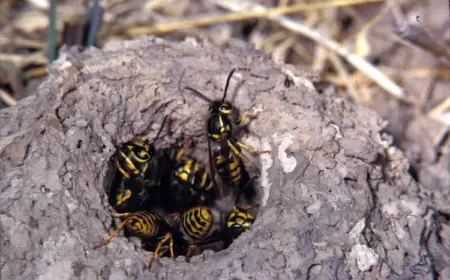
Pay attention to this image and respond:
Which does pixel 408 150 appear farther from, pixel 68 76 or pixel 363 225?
pixel 68 76

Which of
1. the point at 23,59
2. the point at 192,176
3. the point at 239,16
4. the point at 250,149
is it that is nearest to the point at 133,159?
the point at 192,176

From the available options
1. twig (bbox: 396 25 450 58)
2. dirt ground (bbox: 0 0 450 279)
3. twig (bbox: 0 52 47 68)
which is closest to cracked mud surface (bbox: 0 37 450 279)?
dirt ground (bbox: 0 0 450 279)

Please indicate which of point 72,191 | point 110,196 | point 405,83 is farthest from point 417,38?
point 72,191

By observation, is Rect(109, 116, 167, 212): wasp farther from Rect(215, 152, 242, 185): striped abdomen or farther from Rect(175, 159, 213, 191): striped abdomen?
Rect(215, 152, 242, 185): striped abdomen

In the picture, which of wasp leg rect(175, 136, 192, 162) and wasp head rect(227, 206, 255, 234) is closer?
wasp head rect(227, 206, 255, 234)

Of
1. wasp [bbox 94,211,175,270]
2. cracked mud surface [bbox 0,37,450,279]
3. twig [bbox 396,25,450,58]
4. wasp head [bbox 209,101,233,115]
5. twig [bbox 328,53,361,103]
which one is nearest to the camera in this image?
cracked mud surface [bbox 0,37,450,279]

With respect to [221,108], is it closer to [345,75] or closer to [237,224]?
[237,224]
